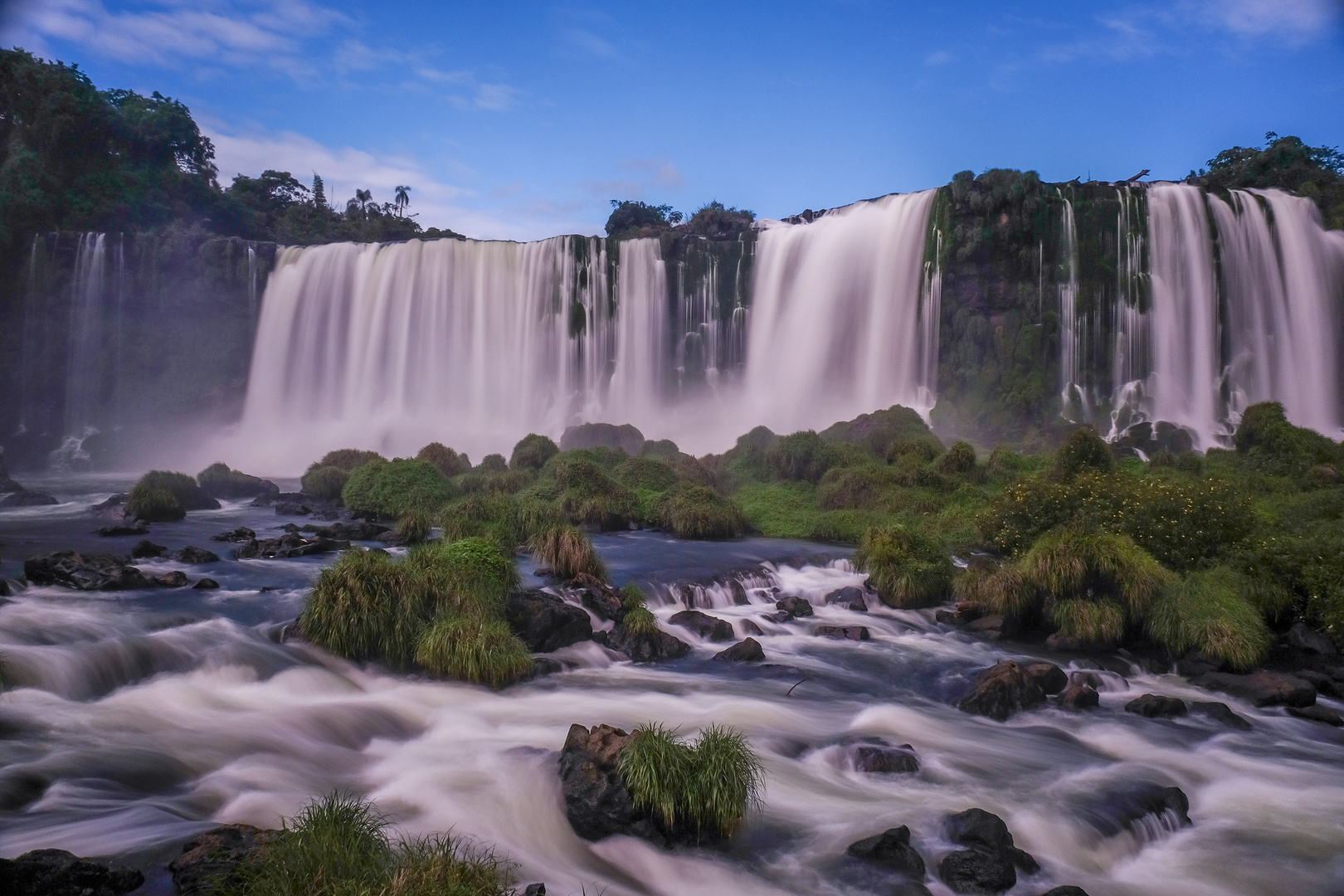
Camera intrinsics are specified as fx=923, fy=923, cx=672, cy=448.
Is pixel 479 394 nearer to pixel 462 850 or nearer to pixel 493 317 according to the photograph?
pixel 493 317

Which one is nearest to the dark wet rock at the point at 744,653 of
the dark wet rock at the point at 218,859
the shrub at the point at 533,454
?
the dark wet rock at the point at 218,859

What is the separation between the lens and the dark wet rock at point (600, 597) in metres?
12.9

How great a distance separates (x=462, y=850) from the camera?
21.3ft

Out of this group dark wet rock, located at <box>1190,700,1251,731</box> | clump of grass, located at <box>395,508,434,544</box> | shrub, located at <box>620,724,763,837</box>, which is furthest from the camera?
clump of grass, located at <box>395,508,434,544</box>

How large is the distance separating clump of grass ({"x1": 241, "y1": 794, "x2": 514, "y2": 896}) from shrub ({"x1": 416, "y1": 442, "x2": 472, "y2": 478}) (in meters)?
21.6

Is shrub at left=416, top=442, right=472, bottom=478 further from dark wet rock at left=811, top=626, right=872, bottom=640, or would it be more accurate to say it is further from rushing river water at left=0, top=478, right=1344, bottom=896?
dark wet rock at left=811, top=626, right=872, bottom=640

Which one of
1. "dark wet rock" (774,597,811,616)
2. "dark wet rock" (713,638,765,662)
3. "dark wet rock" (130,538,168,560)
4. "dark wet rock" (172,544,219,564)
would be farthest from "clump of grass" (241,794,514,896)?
"dark wet rock" (130,538,168,560)

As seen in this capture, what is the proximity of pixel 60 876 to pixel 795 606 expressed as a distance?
10702mm

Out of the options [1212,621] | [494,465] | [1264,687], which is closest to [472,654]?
[1264,687]

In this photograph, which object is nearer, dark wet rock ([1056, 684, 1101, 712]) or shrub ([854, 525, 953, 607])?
dark wet rock ([1056, 684, 1101, 712])

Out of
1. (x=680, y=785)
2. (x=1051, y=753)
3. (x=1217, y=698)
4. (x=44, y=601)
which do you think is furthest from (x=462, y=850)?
(x=1217, y=698)

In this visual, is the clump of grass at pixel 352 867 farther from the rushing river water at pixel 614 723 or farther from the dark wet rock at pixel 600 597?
the dark wet rock at pixel 600 597

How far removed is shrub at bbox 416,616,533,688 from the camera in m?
10.2

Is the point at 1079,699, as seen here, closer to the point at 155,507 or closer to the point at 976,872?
the point at 976,872
